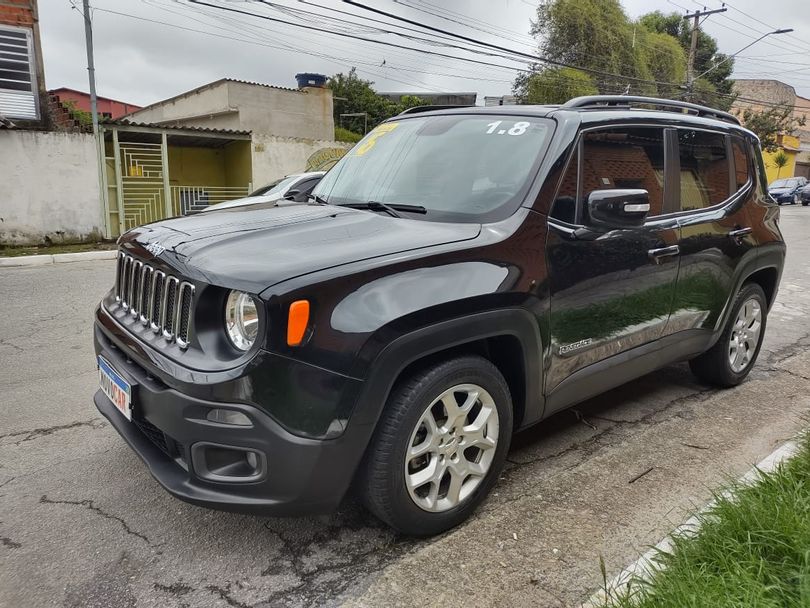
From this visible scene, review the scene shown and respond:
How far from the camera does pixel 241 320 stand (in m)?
2.27

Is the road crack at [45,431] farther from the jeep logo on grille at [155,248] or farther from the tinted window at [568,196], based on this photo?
the tinted window at [568,196]

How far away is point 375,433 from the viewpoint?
2.39 metres

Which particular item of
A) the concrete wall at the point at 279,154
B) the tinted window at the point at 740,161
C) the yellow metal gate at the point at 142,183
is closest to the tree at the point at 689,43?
the concrete wall at the point at 279,154

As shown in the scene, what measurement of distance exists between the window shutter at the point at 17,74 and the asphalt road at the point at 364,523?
36.7ft

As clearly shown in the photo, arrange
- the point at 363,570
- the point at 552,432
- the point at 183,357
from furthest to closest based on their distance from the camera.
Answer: the point at 552,432, the point at 363,570, the point at 183,357

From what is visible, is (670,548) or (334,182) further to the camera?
(334,182)

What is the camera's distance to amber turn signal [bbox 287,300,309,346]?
85.1 inches

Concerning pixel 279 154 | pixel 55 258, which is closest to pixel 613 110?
pixel 55 258

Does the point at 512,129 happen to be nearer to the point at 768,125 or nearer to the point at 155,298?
the point at 155,298

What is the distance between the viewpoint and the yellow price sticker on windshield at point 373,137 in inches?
155

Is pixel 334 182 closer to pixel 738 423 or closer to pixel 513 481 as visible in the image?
pixel 513 481

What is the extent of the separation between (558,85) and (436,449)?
31909 millimetres

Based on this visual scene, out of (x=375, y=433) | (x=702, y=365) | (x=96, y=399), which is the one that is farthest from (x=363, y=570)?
(x=702, y=365)

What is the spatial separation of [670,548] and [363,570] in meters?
1.16
